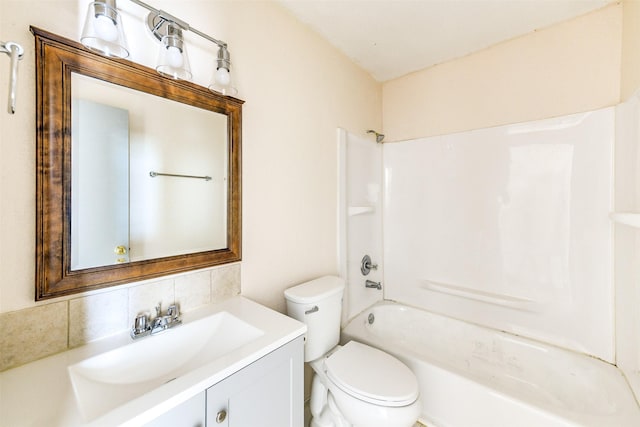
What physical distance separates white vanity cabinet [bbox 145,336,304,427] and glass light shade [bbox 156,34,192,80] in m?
1.06

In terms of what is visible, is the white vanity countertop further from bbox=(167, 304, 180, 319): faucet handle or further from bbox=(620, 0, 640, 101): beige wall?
bbox=(620, 0, 640, 101): beige wall

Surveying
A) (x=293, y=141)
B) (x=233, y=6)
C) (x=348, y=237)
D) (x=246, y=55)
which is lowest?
(x=348, y=237)

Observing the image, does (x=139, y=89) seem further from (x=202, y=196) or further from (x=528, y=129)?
(x=528, y=129)

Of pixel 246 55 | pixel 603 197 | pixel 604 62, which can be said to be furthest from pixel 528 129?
pixel 246 55

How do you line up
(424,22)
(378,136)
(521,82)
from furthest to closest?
(378,136) < (521,82) < (424,22)

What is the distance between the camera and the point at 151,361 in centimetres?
89

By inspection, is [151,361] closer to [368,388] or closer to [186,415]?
[186,415]

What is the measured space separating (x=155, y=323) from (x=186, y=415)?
0.40m

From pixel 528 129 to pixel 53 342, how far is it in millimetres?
2579

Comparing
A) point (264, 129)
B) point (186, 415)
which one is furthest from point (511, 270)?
point (186, 415)

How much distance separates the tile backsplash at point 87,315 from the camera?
73 cm

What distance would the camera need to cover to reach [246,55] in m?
1.29

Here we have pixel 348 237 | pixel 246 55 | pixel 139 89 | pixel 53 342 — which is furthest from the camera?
pixel 348 237

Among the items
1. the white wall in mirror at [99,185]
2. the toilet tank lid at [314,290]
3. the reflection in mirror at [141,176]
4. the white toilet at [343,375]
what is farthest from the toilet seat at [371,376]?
the white wall in mirror at [99,185]
